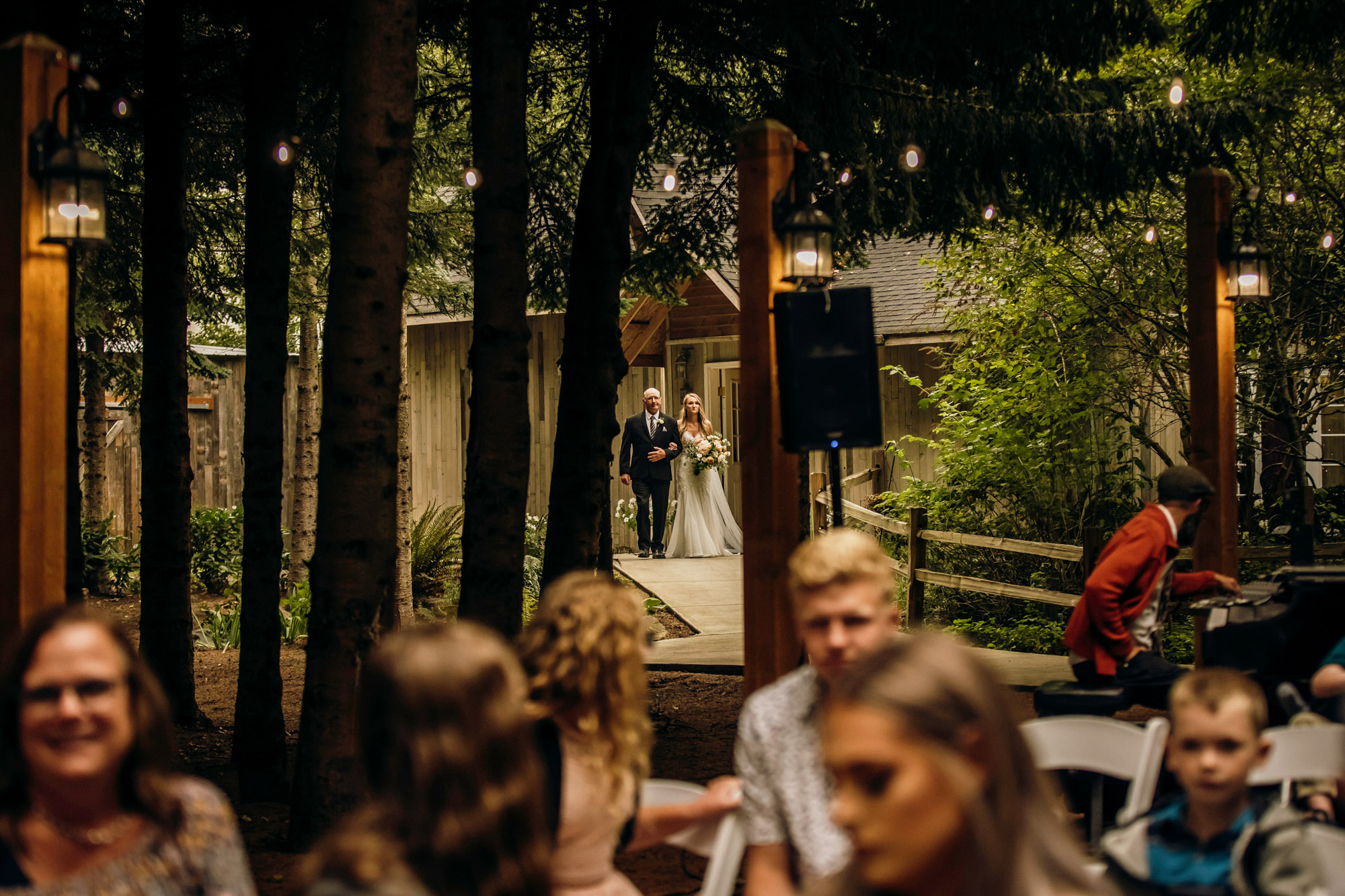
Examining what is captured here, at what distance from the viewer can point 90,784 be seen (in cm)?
237

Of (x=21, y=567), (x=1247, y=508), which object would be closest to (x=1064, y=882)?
(x=21, y=567)

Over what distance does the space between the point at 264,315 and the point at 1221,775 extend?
235 inches

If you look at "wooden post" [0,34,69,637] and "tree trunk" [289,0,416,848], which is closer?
"wooden post" [0,34,69,637]

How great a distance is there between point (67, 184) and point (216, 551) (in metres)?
12.1

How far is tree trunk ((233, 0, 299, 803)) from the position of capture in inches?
278

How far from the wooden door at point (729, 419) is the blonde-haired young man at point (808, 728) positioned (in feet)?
49.8

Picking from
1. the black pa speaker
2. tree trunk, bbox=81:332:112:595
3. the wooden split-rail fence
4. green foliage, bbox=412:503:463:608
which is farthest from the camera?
tree trunk, bbox=81:332:112:595

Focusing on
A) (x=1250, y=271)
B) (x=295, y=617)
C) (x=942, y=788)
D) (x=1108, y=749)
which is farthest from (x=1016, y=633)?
(x=942, y=788)

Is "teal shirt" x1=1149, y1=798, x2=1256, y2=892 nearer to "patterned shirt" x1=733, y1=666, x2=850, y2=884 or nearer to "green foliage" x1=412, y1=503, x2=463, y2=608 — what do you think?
"patterned shirt" x1=733, y1=666, x2=850, y2=884

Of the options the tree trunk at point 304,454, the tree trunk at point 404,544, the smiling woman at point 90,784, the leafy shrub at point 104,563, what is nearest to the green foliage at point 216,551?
the leafy shrub at point 104,563

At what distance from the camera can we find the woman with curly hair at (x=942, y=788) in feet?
4.35

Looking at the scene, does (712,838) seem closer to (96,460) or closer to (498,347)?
(498,347)

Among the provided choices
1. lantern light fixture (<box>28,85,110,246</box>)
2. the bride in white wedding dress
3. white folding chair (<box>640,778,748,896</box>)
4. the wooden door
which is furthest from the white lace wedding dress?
white folding chair (<box>640,778,748,896</box>)

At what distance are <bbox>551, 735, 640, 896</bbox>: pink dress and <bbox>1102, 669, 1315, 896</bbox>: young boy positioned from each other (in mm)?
1103
